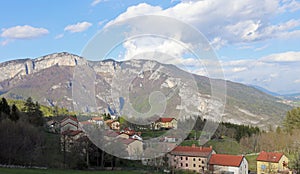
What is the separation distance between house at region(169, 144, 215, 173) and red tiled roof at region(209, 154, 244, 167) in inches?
24.1

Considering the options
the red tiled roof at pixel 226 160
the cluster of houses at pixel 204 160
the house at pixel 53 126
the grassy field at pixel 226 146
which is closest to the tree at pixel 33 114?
the house at pixel 53 126

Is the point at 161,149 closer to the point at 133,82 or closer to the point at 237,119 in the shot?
the point at 133,82

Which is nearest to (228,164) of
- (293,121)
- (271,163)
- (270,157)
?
(271,163)

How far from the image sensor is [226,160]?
112 ft

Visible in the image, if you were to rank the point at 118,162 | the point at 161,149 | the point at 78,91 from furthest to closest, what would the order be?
the point at 118,162 < the point at 161,149 < the point at 78,91

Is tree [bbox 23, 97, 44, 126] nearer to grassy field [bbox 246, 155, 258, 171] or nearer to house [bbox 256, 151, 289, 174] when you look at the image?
grassy field [bbox 246, 155, 258, 171]

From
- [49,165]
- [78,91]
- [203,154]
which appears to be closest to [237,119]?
[203,154]

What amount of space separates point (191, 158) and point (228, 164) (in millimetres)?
4160

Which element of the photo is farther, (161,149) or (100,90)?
(161,149)

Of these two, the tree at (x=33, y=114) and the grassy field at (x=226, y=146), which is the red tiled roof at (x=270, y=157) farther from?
the tree at (x=33, y=114)

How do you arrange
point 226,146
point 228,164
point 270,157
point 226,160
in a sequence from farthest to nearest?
point 226,146
point 270,157
point 226,160
point 228,164

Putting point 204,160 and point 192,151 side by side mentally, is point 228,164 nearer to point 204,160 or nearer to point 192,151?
point 204,160

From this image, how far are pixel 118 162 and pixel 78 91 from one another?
59.3 feet

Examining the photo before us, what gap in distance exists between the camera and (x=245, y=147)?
52.2m
